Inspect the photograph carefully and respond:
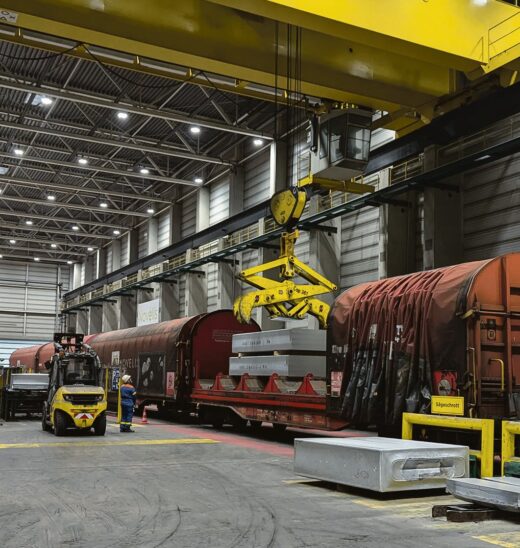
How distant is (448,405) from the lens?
812 cm

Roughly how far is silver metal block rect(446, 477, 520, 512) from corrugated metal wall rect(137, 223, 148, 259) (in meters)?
36.4

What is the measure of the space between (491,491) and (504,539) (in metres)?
0.73

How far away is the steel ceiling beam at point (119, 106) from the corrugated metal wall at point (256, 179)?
2.27 m

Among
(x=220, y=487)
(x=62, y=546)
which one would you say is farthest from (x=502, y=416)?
(x=62, y=546)

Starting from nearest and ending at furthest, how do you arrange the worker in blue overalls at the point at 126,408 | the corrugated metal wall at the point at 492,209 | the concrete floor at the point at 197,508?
the concrete floor at the point at 197,508 < the worker in blue overalls at the point at 126,408 < the corrugated metal wall at the point at 492,209

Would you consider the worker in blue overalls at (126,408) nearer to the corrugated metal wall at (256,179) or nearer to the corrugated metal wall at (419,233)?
the corrugated metal wall at (419,233)

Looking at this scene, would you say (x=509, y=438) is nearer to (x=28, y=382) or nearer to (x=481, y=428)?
(x=481, y=428)

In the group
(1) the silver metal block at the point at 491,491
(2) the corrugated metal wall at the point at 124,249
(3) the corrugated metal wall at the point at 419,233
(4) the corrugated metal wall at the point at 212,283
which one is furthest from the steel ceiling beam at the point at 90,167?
(1) the silver metal block at the point at 491,491

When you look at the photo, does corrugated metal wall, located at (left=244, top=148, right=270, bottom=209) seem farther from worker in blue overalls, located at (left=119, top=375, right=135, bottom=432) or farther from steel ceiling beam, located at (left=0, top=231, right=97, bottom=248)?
steel ceiling beam, located at (left=0, top=231, right=97, bottom=248)

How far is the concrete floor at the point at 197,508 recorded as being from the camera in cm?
516

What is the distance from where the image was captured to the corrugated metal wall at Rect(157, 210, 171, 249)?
124 ft

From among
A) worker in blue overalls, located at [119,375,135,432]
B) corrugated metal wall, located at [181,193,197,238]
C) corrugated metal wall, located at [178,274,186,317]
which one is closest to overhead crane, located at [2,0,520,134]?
worker in blue overalls, located at [119,375,135,432]

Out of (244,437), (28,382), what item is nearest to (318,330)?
(244,437)

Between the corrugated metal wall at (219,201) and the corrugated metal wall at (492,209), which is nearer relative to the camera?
the corrugated metal wall at (492,209)
